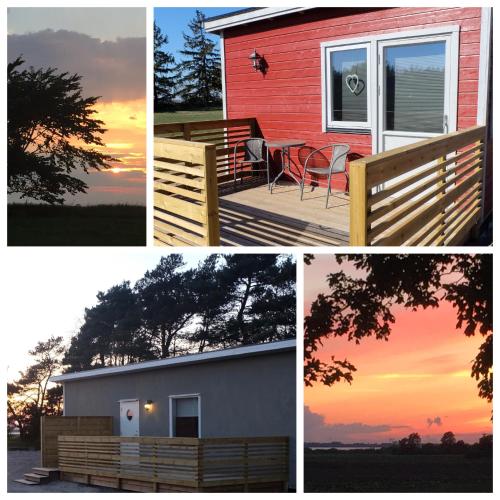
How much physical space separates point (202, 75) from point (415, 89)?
1396cm

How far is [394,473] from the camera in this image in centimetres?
682

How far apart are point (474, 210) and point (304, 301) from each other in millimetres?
2471

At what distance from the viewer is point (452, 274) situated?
251 inches

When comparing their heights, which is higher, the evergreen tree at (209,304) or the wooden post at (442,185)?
the wooden post at (442,185)

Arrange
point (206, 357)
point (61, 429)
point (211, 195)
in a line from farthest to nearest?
point (61, 429) → point (206, 357) → point (211, 195)

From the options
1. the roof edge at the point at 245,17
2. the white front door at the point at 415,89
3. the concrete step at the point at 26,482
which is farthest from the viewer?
the concrete step at the point at 26,482

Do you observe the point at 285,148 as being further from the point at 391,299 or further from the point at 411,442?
the point at 411,442

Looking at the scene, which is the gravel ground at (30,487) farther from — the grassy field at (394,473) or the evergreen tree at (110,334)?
the evergreen tree at (110,334)

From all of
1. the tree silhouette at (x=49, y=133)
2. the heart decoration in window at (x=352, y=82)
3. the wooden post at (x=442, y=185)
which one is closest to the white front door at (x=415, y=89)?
the heart decoration in window at (x=352, y=82)

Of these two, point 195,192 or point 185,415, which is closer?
point 195,192

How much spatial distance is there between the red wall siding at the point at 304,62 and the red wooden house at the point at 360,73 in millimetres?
12

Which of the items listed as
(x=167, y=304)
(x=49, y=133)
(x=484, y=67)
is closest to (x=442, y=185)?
(x=484, y=67)

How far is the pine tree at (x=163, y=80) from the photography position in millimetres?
20156
